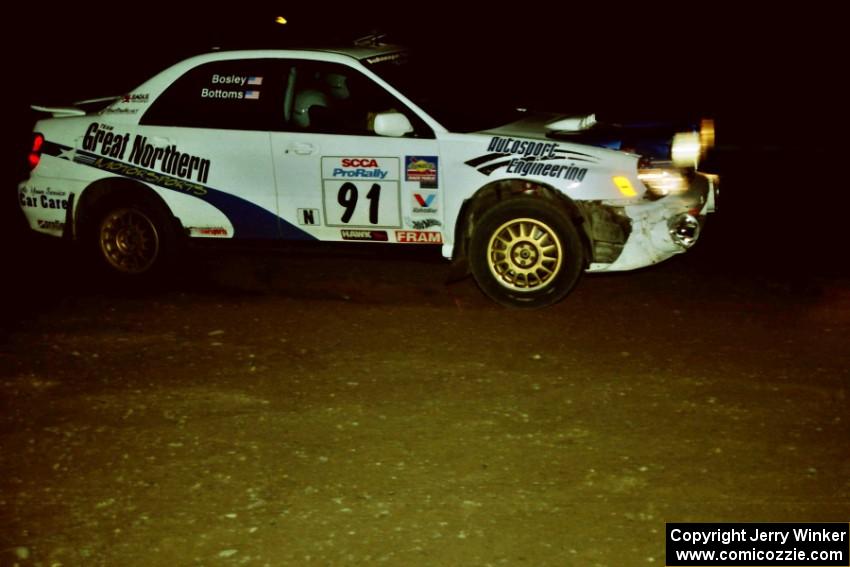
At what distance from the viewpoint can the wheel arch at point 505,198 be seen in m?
7.57

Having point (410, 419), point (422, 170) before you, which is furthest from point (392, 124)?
point (410, 419)

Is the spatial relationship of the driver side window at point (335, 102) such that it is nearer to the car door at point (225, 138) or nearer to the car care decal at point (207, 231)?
the car door at point (225, 138)

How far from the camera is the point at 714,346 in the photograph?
691cm

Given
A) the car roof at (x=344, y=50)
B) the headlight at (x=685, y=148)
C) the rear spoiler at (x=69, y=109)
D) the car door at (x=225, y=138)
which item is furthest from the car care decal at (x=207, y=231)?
the headlight at (x=685, y=148)

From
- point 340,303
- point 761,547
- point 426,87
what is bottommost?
point 761,547

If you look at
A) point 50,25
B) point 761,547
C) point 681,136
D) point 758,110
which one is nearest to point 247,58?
point 681,136

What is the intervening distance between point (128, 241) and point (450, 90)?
255 cm

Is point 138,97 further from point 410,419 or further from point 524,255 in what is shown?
point 410,419

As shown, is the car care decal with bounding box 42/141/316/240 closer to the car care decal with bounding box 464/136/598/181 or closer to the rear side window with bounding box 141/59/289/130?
the rear side window with bounding box 141/59/289/130

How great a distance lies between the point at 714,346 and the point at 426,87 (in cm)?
268

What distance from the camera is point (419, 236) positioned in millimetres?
7812

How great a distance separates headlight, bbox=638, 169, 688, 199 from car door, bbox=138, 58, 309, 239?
238cm

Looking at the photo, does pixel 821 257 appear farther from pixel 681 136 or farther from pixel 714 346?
pixel 714 346

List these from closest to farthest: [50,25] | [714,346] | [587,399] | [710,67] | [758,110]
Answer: [587,399], [714,346], [758,110], [710,67], [50,25]
